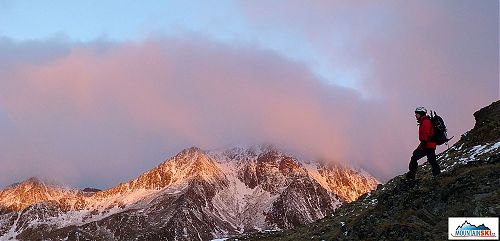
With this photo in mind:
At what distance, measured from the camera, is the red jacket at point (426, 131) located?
21547mm

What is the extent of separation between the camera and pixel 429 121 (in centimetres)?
2152

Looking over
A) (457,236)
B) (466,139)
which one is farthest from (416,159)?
(466,139)

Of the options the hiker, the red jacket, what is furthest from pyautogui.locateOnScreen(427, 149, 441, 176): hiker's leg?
the red jacket

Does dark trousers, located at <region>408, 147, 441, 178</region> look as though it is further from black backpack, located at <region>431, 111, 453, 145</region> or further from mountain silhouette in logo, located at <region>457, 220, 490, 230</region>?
mountain silhouette in logo, located at <region>457, 220, 490, 230</region>

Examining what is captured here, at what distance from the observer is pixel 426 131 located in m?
21.6

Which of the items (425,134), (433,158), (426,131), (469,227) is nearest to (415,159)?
(433,158)

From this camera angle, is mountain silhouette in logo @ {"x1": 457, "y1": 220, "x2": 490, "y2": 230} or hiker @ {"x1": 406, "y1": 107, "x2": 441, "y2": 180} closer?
mountain silhouette in logo @ {"x1": 457, "y1": 220, "x2": 490, "y2": 230}

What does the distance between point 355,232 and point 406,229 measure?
3048 millimetres

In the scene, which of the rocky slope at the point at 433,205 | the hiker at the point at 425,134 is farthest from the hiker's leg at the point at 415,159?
the rocky slope at the point at 433,205

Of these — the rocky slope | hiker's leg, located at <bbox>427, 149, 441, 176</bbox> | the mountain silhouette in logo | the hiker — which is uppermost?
the hiker

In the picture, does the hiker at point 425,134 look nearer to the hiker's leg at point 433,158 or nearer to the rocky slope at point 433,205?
the hiker's leg at point 433,158

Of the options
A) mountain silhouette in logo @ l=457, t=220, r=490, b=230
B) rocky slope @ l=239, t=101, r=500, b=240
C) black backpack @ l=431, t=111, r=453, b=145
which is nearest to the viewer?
mountain silhouette in logo @ l=457, t=220, r=490, b=230

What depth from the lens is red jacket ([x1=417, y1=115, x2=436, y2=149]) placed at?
21.5 meters

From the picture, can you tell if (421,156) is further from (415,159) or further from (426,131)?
(426,131)
